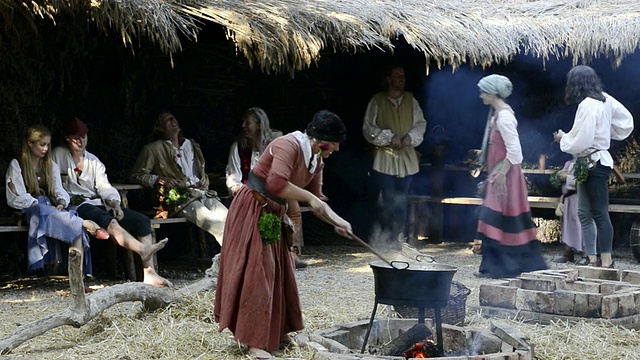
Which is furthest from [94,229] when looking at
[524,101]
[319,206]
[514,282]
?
[524,101]

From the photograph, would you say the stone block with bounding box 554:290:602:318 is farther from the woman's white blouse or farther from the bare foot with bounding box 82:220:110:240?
the woman's white blouse

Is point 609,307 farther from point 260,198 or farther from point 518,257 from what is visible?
point 260,198

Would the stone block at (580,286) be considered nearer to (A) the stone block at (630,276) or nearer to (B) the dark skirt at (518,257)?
(A) the stone block at (630,276)

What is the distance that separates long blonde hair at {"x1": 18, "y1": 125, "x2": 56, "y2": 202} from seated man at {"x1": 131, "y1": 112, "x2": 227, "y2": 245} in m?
1.19

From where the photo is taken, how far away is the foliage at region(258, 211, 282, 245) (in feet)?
19.4

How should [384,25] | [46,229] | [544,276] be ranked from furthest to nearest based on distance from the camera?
[384,25]
[46,229]
[544,276]

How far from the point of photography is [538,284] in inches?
290

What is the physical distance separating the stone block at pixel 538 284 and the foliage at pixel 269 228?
2316 millimetres

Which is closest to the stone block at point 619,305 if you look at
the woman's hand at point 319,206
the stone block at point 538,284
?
the stone block at point 538,284

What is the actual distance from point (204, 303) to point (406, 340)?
1936mm

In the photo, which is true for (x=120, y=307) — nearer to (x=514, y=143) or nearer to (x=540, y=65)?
(x=514, y=143)

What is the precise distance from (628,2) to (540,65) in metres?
1.22

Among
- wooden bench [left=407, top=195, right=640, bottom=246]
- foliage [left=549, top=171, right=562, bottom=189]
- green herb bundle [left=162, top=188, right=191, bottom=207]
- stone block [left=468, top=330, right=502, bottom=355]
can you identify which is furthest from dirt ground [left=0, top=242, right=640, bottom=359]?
stone block [left=468, top=330, right=502, bottom=355]

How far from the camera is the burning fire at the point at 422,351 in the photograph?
5.60 m
